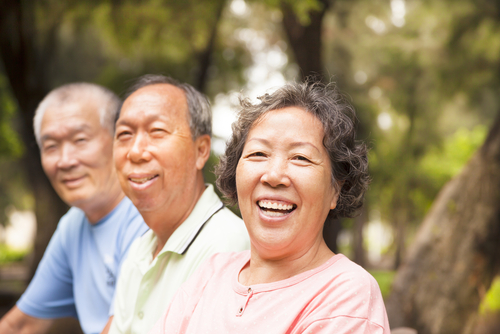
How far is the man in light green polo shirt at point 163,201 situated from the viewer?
7.13 ft

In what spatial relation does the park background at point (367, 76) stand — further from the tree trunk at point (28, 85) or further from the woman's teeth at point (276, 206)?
the woman's teeth at point (276, 206)

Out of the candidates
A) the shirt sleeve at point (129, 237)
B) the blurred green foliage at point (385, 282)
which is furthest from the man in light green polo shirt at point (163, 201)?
the blurred green foliage at point (385, 282)

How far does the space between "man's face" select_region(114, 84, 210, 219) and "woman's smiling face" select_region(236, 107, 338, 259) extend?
2.28 ft

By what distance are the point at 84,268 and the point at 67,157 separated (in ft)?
2.27

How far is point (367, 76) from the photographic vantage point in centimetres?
1285

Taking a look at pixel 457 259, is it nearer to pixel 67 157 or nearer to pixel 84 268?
pixel 84 268

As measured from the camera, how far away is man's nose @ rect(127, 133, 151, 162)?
7.40 feet

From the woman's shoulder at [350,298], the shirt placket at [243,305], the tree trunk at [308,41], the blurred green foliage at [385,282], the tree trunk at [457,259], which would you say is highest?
the tree trunk at [308,41]

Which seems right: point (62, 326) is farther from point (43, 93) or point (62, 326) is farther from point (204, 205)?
point (204, 205)

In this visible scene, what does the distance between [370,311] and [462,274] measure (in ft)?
15.9

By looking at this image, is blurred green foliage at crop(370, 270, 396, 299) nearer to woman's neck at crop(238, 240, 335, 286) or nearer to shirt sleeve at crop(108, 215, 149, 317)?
shirt sleeve at crop(108, 215, 149, 317)

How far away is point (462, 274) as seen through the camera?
5613mm

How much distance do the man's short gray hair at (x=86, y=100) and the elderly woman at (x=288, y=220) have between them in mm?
1321

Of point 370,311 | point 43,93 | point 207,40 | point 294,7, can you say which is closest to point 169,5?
point 207,40
